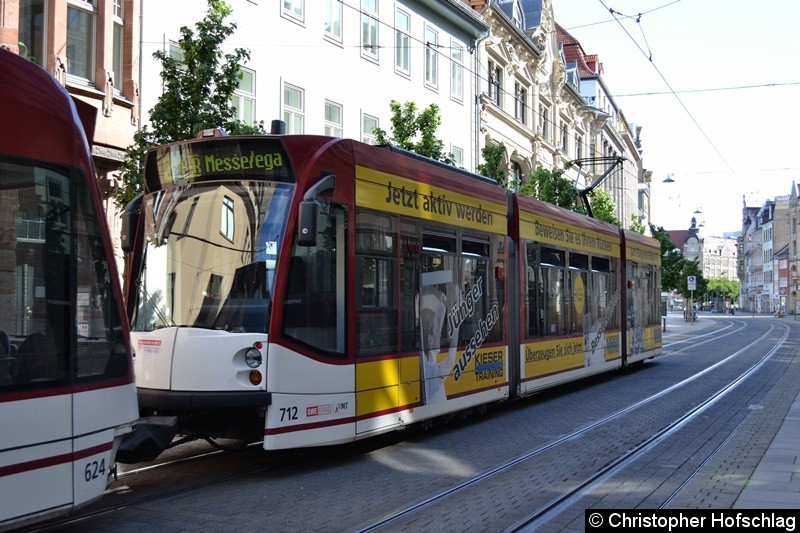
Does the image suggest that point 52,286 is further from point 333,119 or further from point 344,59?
point 344,59

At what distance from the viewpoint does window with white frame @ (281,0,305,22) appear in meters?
21.5

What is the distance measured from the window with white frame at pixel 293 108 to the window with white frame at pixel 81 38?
5.97m

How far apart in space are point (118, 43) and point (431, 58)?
13861mm

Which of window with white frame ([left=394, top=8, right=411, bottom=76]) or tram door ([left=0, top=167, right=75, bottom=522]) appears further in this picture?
window with white frame ([left=394, top=8, right=411, bottom=76])

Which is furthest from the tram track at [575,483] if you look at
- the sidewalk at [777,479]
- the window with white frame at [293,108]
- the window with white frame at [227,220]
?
the window with white frame at [293,108]

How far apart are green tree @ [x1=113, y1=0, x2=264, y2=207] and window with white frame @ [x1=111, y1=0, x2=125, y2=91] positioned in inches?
131

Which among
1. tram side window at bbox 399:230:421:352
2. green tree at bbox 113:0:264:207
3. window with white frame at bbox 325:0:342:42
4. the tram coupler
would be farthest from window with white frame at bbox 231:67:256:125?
the tram coupler

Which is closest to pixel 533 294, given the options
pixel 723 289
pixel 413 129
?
pixel 413 129

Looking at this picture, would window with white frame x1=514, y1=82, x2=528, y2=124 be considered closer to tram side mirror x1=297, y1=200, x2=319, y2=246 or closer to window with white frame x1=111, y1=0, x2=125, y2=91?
window with white frame x1=111, y1=0, x2=125, y2=91

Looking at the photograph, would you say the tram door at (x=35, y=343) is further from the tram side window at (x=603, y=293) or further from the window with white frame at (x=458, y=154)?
the window with white frame at (x=458, y=154)

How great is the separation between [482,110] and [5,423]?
95.7ft

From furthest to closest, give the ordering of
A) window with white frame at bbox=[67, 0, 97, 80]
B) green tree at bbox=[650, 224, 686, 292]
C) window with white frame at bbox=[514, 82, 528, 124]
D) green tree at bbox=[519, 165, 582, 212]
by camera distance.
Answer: green tree at bbox=[650, 224, 686, 292]
window with white frame at bbox=[514, 82, 528, 124]
green tree at bbox=[519, 165, 582, 212]
window with white frame at bbox=[67, 0, 97, 80]

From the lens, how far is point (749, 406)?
47.3 feet

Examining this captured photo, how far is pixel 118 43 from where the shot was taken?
55.2 feet
